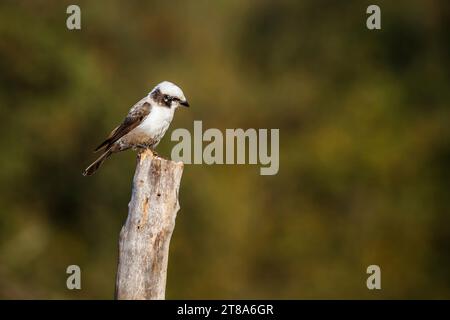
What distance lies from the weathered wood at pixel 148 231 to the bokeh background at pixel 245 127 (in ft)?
35.7

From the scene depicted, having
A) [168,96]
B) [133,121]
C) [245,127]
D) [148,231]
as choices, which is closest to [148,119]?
[133,121]

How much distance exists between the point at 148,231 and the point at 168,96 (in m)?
2.43

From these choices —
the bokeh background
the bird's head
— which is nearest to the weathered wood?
the bird's head

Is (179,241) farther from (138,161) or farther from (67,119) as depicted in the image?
(138,161)

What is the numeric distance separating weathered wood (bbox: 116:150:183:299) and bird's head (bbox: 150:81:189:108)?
1777 millimetres

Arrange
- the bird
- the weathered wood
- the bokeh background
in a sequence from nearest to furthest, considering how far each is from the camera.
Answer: the weathered wood < the bird < the bokeh background

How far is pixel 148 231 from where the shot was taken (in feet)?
24.6

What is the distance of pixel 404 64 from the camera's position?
29938mm

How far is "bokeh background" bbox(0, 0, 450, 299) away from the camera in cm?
2131

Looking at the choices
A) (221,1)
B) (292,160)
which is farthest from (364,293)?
(221,1)

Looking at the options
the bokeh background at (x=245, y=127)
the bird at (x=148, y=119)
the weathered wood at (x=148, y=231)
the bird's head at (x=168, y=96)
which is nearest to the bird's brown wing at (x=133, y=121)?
the bird at (x=148, y=119)

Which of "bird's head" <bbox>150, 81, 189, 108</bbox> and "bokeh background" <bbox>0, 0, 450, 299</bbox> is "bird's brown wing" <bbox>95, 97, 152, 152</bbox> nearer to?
"bird's head" <bbox>150, 81, 189, 108</bbox>

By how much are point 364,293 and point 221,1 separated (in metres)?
11.7
